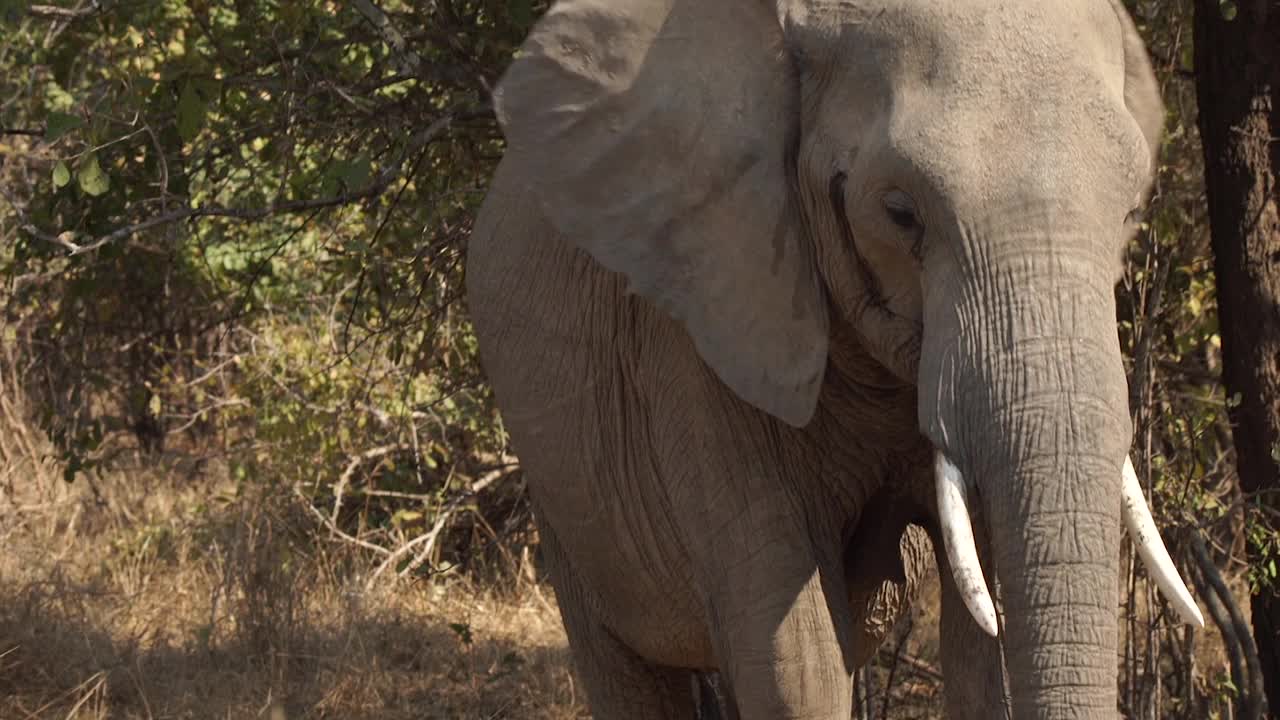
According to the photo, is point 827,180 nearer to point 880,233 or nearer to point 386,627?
point 880,233

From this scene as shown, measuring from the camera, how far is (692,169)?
10.2ft

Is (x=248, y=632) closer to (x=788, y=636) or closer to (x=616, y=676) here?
(x=616, y=676)

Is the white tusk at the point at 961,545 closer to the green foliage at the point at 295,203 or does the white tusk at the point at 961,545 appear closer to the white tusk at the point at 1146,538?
the white tusk at the point at 1146,538

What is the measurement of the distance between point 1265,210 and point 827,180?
2098mm

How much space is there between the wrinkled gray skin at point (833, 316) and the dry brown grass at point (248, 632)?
5.80ft

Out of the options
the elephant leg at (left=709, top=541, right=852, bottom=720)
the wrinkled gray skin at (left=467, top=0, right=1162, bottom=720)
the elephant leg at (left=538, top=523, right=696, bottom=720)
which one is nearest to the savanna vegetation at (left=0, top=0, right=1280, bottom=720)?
the elephant leg at (left=538, top=523, right=696, bottom=720)

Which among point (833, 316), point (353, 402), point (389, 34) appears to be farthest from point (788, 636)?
point (353, 402)

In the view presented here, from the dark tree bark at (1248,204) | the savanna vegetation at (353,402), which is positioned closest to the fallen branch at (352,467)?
the savanna vegetation at (353,402)

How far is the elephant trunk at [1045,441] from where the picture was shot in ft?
8.63

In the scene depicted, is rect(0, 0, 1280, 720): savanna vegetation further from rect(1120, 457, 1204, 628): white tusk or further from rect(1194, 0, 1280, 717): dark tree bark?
rect(1120, 457, 1204, 628): white tusk

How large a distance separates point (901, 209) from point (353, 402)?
12.7 ft

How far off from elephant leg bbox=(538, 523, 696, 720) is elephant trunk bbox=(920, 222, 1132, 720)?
1589 millimetres

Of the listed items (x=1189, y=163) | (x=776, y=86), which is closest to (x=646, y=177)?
(x=776, y=86)

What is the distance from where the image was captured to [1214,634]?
5.53 meters
